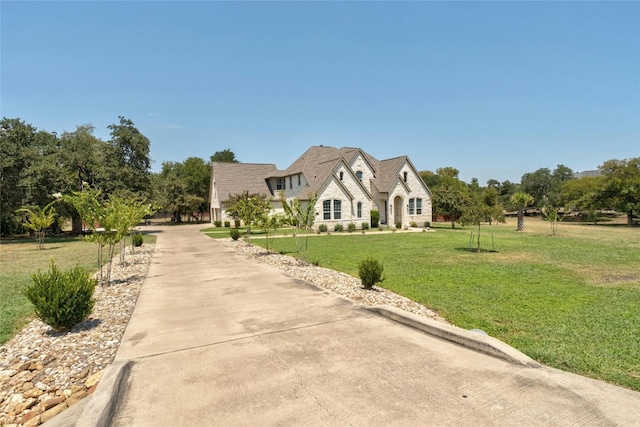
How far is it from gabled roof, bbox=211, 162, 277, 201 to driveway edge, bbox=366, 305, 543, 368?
119 ft

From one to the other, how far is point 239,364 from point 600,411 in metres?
4.34

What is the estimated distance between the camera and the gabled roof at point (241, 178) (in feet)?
139

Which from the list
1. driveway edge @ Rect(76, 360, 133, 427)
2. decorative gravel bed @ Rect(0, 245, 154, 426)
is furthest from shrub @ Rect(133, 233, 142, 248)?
driveway edge @ Rect(76, 360, 133, 427)

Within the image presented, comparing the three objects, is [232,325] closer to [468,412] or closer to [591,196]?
[468,412]

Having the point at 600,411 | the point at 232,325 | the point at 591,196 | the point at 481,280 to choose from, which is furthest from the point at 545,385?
the point at 591,196

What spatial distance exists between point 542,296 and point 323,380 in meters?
7.16

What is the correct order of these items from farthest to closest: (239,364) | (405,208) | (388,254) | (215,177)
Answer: (215,177) < (405,208) < (388,254) < (239,364)

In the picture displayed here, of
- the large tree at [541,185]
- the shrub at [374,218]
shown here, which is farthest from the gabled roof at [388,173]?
the large tree at [541,185]

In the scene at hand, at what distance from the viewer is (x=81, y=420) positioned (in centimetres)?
352

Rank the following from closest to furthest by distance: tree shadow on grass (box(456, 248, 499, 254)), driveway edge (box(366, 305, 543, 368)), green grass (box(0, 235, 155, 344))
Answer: driveway edge (box(366, 305, 543, 368)) < green grass (box(0, 235, 155, 344)) < tree shadow on grass (box(456, 248, 499, 254))

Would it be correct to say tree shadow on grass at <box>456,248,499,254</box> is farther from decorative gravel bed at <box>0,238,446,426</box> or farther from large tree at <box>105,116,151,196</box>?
large tree at <box>105,116,151,196</box>

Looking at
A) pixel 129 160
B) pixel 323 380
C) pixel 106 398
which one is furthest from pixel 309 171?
pixel 106 398

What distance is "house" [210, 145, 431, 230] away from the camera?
33281mm

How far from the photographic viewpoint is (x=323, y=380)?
4383 mm
